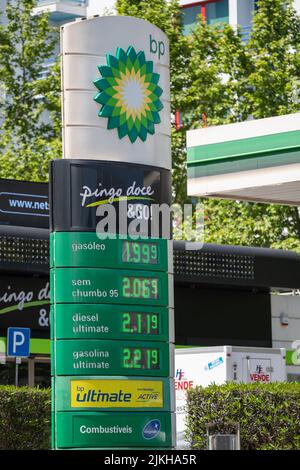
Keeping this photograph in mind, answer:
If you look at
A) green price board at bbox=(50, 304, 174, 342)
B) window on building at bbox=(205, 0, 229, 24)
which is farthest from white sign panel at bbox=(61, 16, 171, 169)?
window on building at bbox=(205, 0, 229, 24)

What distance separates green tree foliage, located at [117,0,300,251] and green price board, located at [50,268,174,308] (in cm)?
1898

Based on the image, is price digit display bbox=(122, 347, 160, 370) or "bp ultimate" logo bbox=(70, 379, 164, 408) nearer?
"bp ultimate" logo bbox=(70, 379, 164, 408)

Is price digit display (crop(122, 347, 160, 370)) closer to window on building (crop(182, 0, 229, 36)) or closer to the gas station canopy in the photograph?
the gas station canopy

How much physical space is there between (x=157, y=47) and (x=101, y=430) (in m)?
5.03

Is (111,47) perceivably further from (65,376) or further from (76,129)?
(65,376)

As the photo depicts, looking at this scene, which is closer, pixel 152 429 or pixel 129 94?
pixel 152 429

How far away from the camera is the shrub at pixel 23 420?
59.8 ft

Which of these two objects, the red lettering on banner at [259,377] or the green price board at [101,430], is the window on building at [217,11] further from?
the green price board at [101,430]

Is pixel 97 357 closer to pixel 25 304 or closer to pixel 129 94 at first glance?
pixel 129 94

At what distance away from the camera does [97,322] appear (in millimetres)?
15523

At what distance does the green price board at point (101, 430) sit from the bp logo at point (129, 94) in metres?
3.55

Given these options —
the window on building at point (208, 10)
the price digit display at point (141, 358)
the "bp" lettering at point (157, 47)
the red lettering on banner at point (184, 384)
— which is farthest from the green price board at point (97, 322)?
the window on building at point (208, 10)

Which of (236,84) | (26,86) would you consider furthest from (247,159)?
(26,86)

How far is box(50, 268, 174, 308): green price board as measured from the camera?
1556 centimetres
